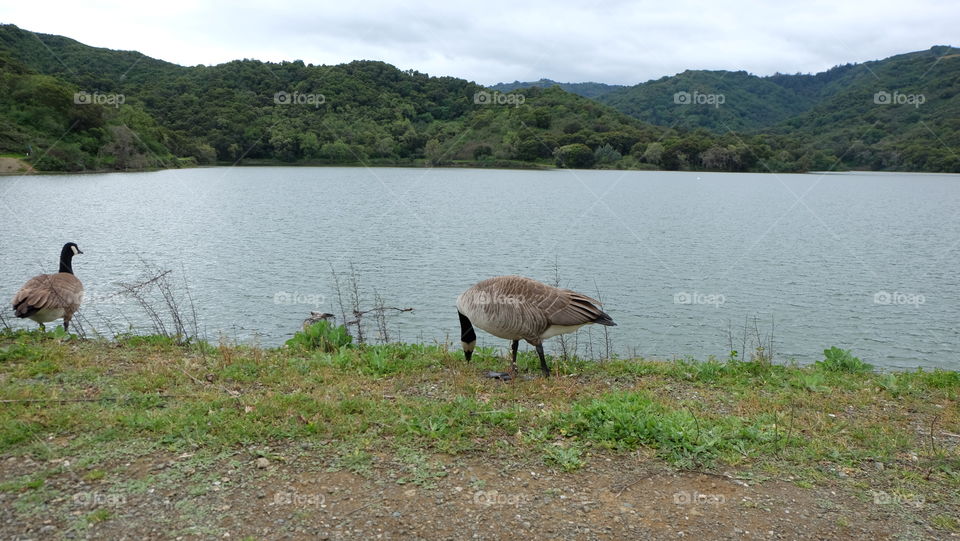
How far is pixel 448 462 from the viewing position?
5.51m

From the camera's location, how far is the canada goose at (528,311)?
317 inches

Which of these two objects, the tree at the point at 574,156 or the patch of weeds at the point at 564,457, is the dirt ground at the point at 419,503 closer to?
the patch of weeds at the point at 564,457

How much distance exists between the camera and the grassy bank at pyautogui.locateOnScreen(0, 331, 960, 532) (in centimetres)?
546

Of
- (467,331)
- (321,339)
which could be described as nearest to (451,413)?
(467,331)

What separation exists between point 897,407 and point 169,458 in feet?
28.2

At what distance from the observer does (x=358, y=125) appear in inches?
4311

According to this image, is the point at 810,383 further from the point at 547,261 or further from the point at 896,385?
the point at 547,261

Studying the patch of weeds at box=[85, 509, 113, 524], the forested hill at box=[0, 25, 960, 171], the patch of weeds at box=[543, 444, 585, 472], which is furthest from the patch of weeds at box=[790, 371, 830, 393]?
the forested hill at box=[0, 25, 960, 171]

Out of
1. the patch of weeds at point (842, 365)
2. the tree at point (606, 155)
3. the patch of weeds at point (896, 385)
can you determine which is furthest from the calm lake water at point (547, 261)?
the tree at point (606, 155)

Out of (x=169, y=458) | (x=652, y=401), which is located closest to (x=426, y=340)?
(x=652, y=401)

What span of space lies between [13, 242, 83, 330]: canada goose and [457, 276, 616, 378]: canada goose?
24.0ft

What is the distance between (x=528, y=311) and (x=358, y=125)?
354ft

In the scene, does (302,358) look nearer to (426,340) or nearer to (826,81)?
(426,340)

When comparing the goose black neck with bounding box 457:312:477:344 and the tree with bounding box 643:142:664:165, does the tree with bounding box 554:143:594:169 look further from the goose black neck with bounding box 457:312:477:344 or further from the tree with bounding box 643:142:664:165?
the goose black neck with bounding box 457:312:477:344
